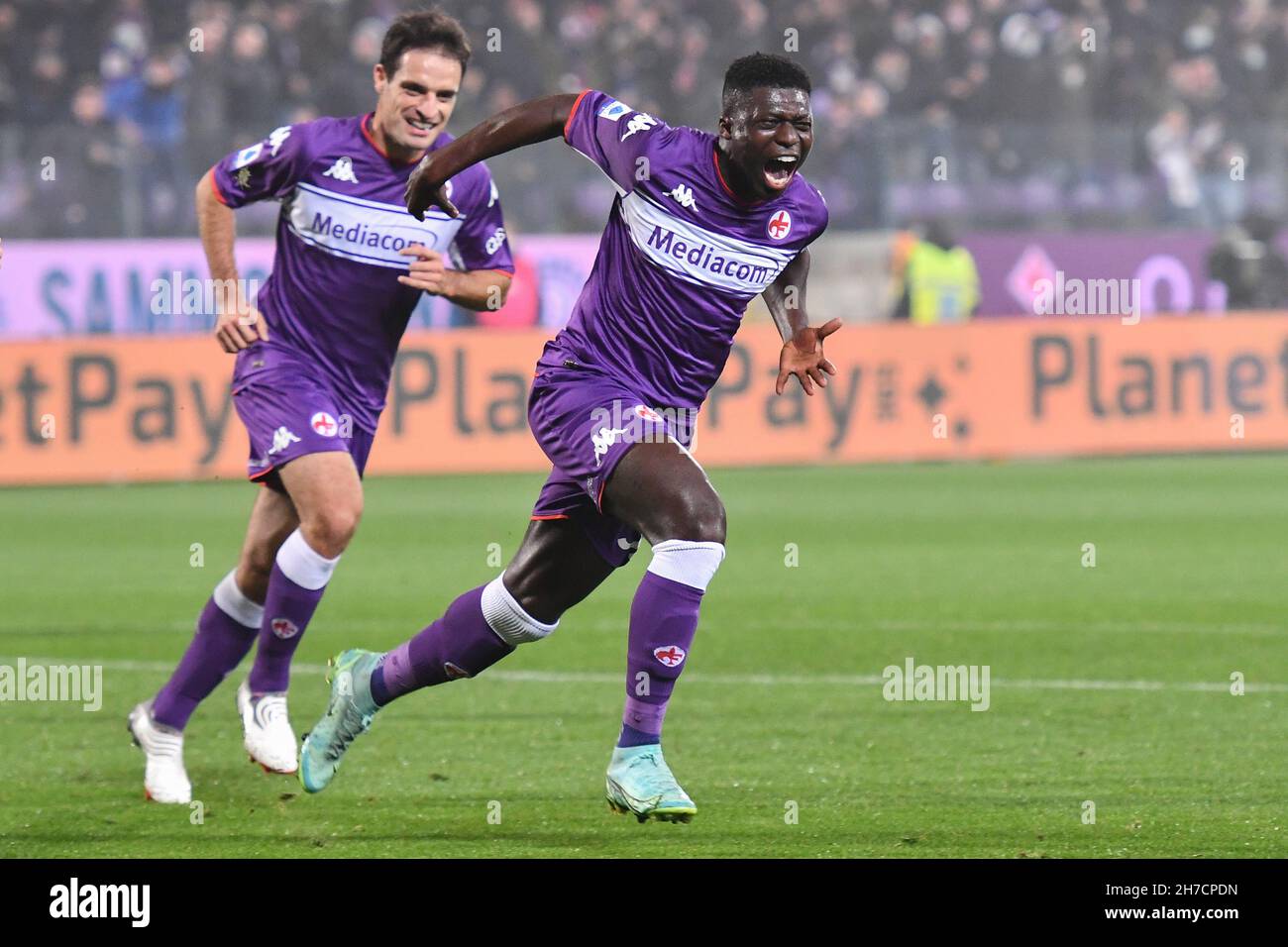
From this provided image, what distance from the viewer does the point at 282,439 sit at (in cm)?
638

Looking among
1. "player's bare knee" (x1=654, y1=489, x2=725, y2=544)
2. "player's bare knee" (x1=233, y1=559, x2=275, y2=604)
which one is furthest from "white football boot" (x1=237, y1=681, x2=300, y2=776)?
"player's bare knee" (x1=654, y1=489, x2=725, y2=544)

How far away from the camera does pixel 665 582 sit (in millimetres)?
5184

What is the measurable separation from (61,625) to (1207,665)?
529 cm

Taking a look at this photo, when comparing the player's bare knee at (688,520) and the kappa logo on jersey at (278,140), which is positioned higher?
the kappa logo on jersey at (278,140)

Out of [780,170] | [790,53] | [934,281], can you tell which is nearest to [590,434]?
[780,170]

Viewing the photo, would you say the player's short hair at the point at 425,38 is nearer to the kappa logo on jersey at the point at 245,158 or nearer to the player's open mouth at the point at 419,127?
the player's open mouth at the point at 419,127

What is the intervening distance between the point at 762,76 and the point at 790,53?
16689 mm

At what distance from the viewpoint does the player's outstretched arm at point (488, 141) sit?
18.4 ft

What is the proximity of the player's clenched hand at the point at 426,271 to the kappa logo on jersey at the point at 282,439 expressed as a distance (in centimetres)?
60

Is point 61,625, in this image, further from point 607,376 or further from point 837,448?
point 837,448

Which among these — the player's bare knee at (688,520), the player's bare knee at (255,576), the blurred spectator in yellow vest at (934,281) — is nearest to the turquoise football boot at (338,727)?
the player's bare knee at (255,576)

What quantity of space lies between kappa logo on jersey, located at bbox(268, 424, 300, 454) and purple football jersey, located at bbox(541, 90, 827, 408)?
105 cm

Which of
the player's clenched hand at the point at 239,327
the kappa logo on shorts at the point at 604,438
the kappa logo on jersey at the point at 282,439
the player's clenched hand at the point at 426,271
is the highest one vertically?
the player's clenched hand at the point at 426,271

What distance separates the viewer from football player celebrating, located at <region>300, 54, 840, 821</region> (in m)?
5.25
